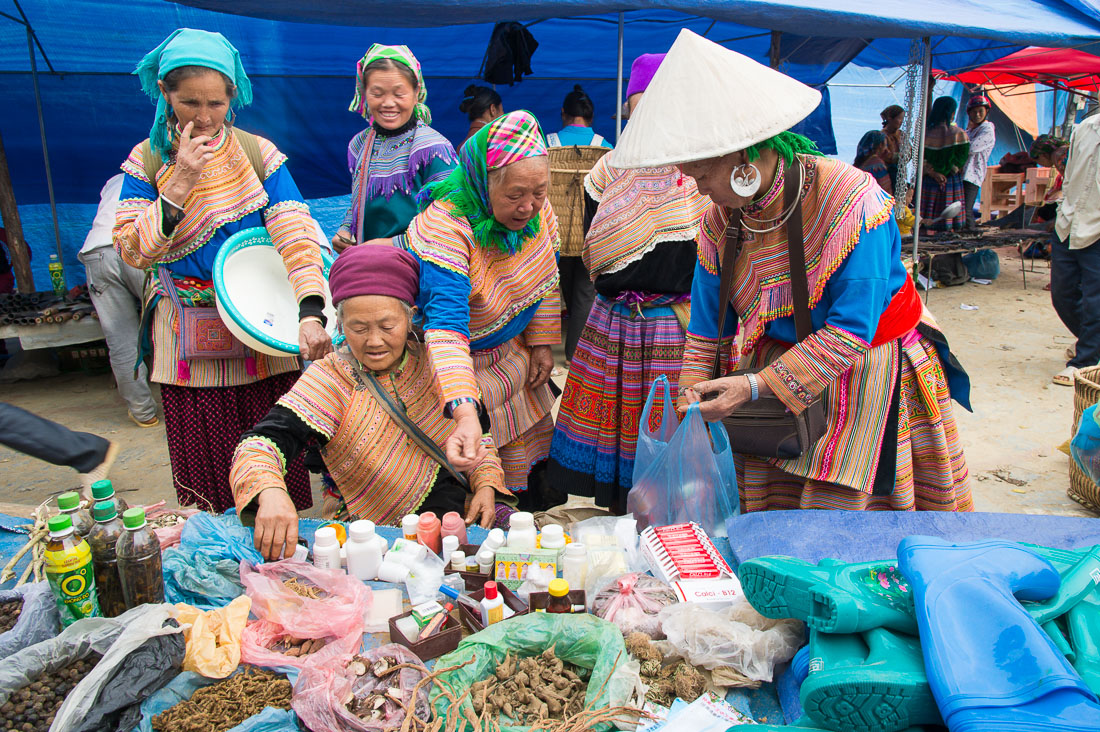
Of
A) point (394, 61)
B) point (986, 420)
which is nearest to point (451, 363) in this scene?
point (394, 61)

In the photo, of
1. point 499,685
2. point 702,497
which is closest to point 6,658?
point 499,685

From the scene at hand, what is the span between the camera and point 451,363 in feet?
6.82

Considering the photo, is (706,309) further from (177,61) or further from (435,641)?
(177,61)

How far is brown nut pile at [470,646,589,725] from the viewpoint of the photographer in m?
1.27

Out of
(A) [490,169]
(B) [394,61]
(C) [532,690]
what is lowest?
(C) [532,690]

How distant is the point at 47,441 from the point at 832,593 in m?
1.37

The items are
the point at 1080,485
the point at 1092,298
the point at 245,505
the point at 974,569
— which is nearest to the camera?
the point at 974,569

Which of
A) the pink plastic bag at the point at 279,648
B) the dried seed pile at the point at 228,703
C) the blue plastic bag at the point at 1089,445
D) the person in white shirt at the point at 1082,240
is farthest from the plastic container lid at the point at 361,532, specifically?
the person in white shirt at the point at 1082,240

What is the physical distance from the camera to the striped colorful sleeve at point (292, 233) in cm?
251

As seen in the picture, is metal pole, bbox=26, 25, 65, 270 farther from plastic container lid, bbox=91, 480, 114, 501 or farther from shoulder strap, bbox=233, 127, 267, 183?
plastic container lid, bbox=91, 480, 114, 501

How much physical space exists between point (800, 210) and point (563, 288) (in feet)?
11.7

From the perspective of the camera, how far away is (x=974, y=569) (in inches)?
47.2

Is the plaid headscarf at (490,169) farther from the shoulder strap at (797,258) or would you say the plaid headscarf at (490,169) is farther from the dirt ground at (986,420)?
the dirt ground at (986,420)

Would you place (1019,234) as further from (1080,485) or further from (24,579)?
(24,579)
